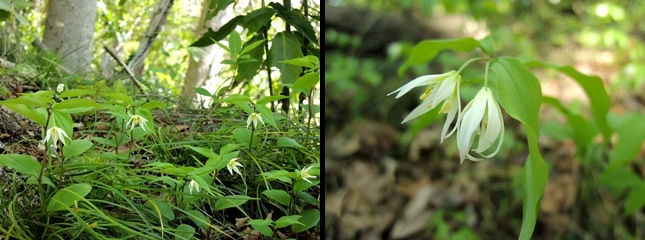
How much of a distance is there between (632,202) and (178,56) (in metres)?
0.68

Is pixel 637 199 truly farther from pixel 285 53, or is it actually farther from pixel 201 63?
pixel 201 63

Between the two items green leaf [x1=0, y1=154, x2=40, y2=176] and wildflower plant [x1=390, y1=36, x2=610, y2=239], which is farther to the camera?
green leaf [x1=0, y1=154, x2=40, y2=176]

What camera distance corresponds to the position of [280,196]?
654mm

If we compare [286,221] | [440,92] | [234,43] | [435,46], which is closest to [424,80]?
[440,92]

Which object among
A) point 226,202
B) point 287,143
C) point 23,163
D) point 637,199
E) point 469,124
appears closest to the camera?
point 469,124

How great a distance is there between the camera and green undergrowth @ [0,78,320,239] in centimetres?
54

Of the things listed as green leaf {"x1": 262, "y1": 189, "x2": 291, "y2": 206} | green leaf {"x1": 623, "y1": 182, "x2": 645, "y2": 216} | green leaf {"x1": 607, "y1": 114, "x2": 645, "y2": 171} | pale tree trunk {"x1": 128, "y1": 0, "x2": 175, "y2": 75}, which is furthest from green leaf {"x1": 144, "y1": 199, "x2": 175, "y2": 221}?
green leaf {"x1": 623, "y1": 182, "x2": 645, "y2": 216}

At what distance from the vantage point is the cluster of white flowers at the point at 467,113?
0.38 metres

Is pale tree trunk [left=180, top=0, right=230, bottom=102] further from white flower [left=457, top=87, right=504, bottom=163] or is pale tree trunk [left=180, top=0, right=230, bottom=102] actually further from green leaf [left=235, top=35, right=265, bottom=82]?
white flower [left=457, top=87, right=504, bottom=163]

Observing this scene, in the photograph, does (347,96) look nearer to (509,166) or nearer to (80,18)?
(509,166)

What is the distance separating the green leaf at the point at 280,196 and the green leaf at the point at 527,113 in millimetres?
311

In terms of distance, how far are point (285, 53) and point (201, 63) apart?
19 cm

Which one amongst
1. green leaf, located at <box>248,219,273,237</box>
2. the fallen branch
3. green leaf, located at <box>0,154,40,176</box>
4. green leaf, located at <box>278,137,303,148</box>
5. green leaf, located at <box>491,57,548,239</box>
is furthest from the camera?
the fallen branch

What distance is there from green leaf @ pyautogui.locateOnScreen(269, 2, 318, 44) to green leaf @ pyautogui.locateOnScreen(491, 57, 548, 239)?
0.42 metres
